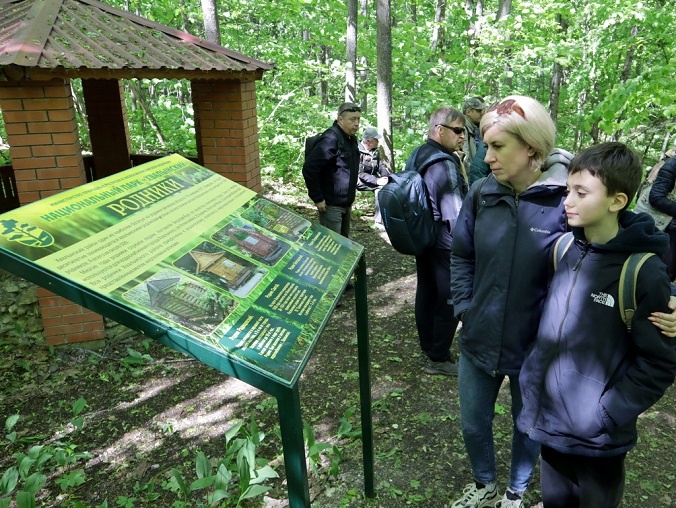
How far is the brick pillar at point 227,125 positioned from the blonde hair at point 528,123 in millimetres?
3489

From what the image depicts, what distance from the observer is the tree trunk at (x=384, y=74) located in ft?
27.0

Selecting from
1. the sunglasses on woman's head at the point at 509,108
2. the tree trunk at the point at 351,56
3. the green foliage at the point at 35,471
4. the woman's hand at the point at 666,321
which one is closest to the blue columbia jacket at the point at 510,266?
the sunglasses on woman's head at the point at 509,108

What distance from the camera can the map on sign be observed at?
54.3 inches

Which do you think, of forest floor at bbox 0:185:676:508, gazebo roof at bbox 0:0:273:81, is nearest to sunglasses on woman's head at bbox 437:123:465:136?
forest floor at bbox 0:185:676:508

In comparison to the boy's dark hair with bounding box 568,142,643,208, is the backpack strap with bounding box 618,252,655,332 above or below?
below

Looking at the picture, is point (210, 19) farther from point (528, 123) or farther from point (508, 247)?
point (508, 247)

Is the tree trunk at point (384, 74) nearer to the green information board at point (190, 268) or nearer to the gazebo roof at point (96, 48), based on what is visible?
the gazebo roof at point (96, 48)

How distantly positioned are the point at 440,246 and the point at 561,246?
5.39ft

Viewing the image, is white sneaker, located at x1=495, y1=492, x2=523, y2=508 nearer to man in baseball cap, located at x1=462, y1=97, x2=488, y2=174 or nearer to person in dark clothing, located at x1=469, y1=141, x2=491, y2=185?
person in dark clothing, located at x1=469, y1=141, x2=491, y2=185

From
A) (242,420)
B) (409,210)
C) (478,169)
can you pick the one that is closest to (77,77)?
(409,210)

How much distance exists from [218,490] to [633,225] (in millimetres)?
2133

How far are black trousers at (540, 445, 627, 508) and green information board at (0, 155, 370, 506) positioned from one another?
41.4 inches

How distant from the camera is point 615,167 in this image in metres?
1.66

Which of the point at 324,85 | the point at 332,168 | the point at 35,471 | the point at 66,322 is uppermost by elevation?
the point at 324,85
